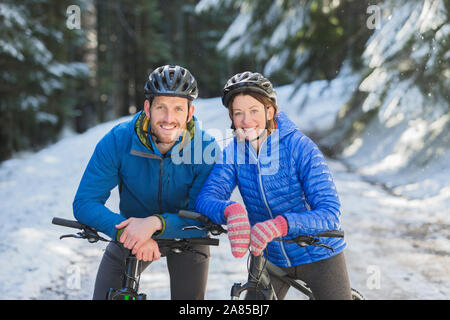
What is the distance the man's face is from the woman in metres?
0.27

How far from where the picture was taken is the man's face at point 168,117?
249 cm

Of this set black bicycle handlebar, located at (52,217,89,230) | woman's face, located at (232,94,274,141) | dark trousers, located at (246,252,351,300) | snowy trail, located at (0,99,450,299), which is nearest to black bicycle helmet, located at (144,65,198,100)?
woman's face, located at (232,94,274,141)

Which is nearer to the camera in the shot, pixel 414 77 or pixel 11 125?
pixel 414 77

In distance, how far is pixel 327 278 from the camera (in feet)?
8.36

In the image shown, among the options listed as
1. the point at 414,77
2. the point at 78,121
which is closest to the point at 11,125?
the point at 78,121

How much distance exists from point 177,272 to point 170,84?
1150 millimetres

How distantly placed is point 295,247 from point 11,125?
1307 centimetres

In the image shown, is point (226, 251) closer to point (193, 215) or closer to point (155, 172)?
point (155, 172)

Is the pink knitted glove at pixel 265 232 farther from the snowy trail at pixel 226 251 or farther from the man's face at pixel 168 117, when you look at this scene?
the snowy trail at pixel 226 251

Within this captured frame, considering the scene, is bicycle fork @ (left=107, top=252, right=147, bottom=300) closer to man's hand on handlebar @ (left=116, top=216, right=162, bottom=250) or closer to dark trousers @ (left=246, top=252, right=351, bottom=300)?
man's hand on handlebar @ (left=116, top=216, right=162, bottom=250)

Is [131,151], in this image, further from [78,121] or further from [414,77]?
[78,121]

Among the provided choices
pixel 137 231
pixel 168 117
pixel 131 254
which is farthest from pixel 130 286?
pixel 168 117

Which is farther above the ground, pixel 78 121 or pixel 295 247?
pixel 78 121
